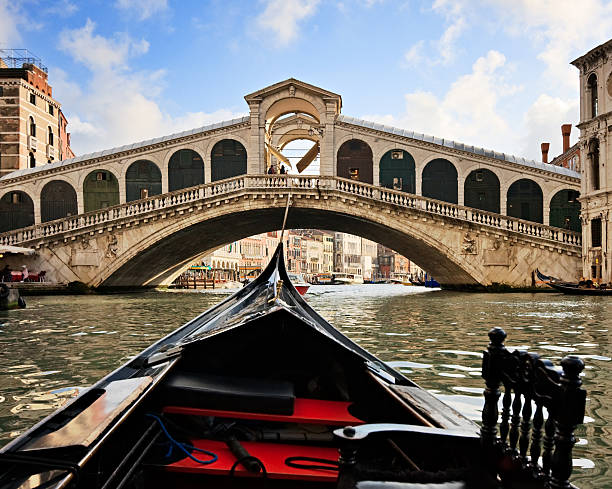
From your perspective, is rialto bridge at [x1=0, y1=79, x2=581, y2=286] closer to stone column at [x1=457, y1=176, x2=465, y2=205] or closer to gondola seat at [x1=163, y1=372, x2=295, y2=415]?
stone column at [x1=457, y1=176, x2=465, y2=205]

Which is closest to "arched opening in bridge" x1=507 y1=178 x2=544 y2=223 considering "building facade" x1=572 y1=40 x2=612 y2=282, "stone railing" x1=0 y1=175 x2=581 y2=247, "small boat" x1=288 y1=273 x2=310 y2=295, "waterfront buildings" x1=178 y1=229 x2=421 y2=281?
"stone railing" x1=0 y1=175 x2=581 y2=247

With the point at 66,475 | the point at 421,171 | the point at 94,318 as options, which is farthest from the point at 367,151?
the point at 66,475

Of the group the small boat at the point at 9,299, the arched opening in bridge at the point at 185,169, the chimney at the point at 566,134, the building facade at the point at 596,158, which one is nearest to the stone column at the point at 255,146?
the arched opening in bridge at the point at 185,169

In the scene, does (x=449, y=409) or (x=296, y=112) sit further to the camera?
(x=296, y=112)

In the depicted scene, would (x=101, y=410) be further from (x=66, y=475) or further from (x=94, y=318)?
(x=94, y=318)

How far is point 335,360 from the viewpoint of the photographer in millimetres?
2369

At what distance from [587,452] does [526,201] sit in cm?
1403

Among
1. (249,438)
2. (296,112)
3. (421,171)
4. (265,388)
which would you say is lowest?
(249,438)

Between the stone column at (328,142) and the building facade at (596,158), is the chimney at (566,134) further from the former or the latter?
the stone column at (328,142)

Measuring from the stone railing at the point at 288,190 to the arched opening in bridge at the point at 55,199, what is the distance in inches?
70.3

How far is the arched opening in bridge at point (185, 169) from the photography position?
639 inches

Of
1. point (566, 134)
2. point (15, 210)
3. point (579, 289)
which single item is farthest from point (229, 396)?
point (566, 134)

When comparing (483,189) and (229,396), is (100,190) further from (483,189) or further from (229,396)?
(229,396)

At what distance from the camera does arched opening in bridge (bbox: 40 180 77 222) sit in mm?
16078
